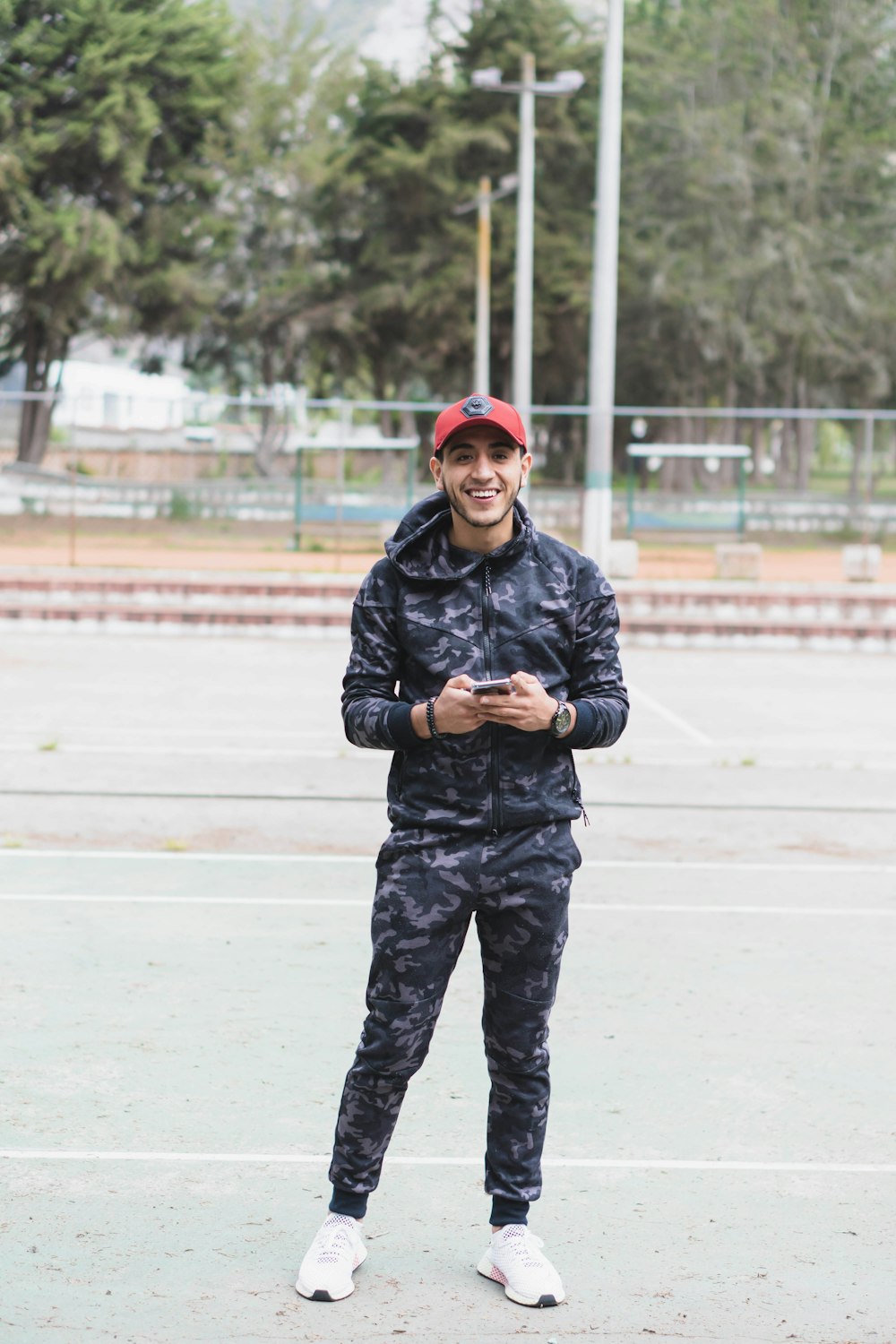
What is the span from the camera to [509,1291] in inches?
149

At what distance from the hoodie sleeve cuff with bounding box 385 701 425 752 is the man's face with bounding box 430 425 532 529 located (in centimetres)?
40

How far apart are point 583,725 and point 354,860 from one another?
495cm

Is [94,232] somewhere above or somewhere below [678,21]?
below

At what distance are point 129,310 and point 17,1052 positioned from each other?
47.4 m

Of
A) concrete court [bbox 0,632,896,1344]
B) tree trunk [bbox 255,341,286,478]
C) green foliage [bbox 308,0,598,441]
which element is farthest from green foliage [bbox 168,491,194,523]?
green foliage [bbox 308,0,598,441]

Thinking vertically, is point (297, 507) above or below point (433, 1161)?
above

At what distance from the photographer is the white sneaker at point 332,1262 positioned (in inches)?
148

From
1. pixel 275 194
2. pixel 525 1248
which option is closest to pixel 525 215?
pixel 525 1248

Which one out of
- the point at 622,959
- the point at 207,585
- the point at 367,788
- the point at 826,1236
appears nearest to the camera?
the point at 826,1236

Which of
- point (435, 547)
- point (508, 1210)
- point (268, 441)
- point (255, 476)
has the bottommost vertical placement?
point (508, 1210)

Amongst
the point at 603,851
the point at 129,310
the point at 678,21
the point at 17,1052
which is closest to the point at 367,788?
the point at 603,851

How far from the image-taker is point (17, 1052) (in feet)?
17.8

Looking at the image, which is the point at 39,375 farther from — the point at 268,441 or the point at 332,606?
the point at 332,606

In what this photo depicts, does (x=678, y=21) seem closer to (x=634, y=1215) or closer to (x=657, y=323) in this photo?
(x=657, y=323)
